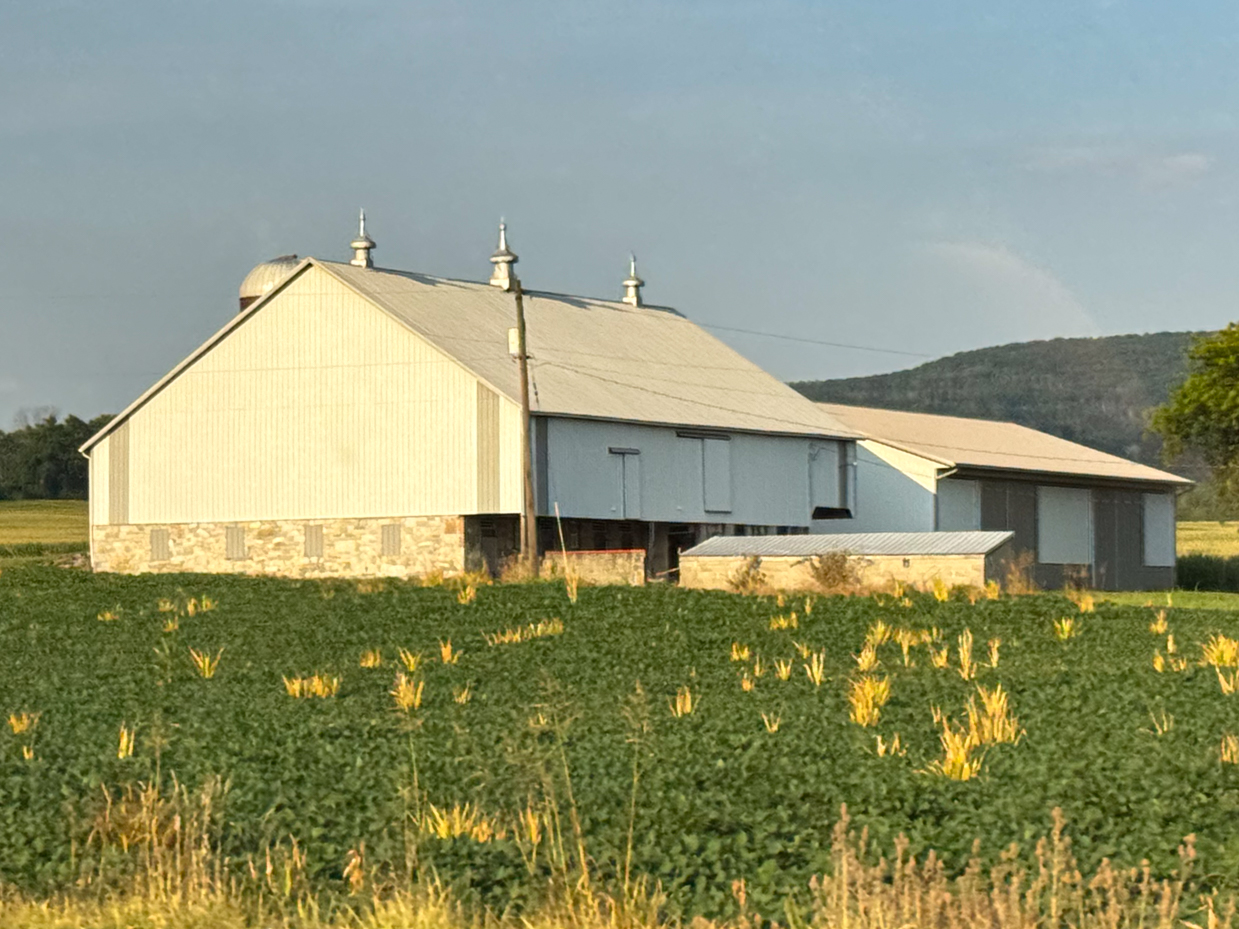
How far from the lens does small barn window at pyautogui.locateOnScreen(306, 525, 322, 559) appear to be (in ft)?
148

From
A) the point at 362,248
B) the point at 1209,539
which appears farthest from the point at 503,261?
the point at 1209,539

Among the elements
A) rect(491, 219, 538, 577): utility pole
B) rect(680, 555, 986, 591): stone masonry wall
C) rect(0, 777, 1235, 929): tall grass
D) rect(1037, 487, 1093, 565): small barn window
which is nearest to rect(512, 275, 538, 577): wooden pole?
rect(491, 219, 538, 577): utility pole

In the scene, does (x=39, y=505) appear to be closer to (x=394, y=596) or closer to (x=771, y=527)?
(x=771, y=527)

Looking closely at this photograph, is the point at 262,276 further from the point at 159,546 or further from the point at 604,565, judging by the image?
the point at 604,565

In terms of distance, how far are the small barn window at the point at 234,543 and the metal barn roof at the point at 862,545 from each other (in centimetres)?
1203

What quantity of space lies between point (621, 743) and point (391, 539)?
30.8m

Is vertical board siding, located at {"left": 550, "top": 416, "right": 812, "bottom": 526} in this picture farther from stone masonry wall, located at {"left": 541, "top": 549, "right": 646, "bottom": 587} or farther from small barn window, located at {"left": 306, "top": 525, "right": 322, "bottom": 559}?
small barn window, located at {"left": 306, "top": 525, "right": 322, "bottom": 559}

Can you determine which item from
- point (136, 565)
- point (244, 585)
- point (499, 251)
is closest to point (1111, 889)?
point (244, 585)

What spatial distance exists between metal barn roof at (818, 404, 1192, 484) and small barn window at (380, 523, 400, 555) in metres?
15.0

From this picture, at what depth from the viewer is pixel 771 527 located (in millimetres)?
49188

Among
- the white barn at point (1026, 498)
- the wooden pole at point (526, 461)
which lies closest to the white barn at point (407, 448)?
the wooden pole at point (526, 461)

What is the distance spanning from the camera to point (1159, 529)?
57562mm

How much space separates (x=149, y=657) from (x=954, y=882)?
1420 centimetres

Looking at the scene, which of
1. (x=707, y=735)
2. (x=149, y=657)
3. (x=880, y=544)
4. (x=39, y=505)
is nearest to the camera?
(x=707, y=735)
